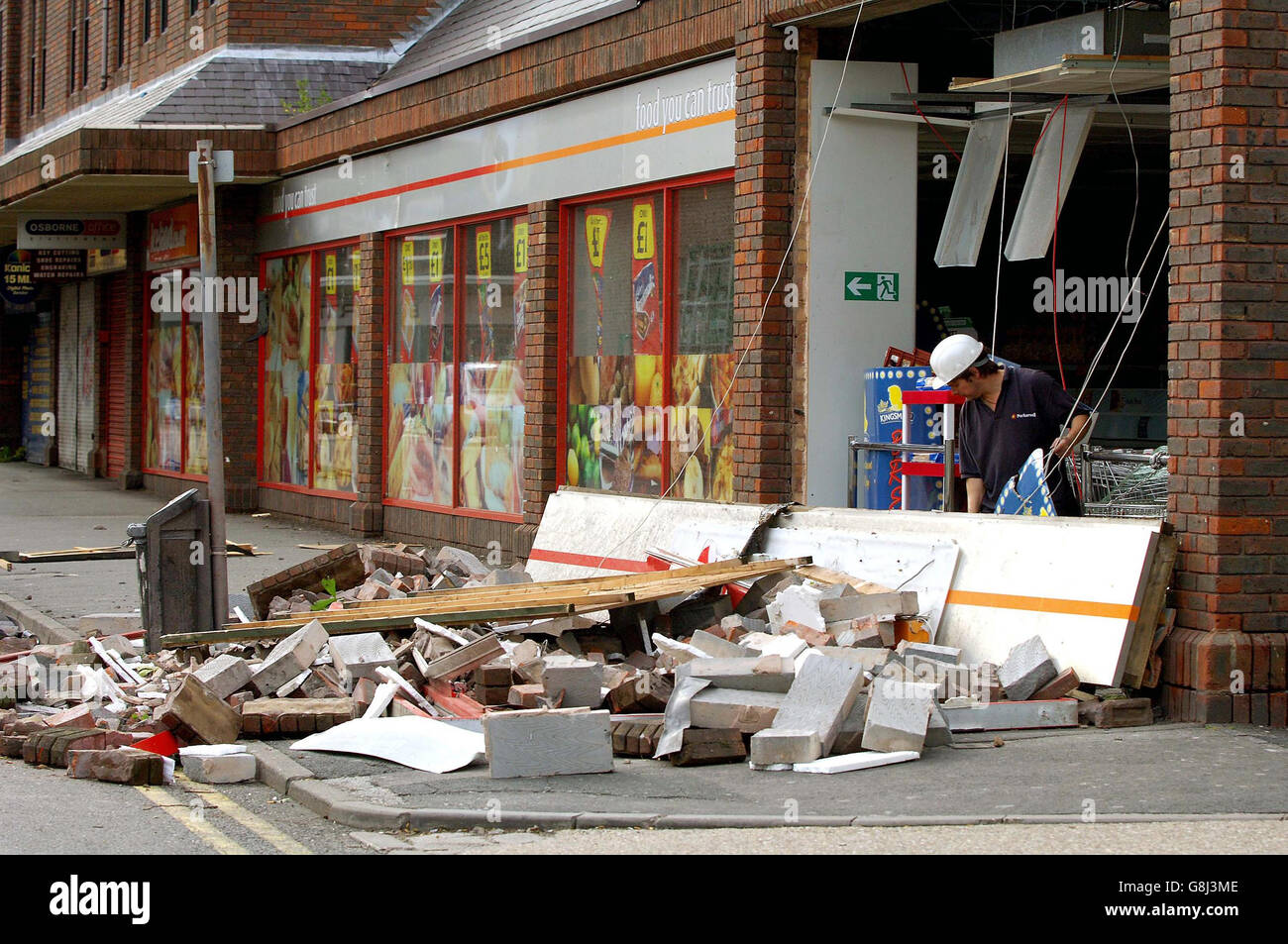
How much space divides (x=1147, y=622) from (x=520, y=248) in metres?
8.66

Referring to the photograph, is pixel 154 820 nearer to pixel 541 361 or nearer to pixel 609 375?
pixel 609 375

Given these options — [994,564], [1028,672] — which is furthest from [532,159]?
[1028,672]

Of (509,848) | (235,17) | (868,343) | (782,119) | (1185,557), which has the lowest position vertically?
(509,848)

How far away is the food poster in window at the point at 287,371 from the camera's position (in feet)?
70.8

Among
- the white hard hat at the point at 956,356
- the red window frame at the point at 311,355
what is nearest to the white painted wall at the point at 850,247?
the white hard hat at the point at 956,356

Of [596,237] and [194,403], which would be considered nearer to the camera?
[596,237]

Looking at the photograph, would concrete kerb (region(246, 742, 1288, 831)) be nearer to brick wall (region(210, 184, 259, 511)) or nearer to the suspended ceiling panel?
the suspended ceiling panel

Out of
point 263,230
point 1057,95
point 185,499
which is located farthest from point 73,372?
point 1057,95

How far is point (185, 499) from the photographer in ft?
35.8

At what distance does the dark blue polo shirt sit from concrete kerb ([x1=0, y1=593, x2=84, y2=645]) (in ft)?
20.9

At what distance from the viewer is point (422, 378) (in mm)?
18234

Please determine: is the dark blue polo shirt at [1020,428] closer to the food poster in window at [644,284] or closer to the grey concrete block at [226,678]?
the food poster in window at [644,284]

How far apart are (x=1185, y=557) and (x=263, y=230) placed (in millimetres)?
16511

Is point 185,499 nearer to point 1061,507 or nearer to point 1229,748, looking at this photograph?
point 1061,507
